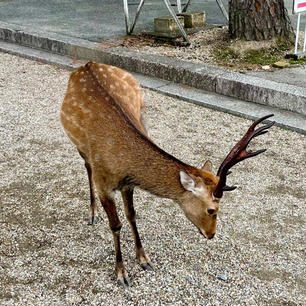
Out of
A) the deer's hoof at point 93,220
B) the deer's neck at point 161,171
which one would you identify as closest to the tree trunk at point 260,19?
the deer's hoof at point 93,220

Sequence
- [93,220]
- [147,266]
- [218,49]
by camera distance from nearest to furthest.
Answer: [147,266] < [93,220] < [218,49]

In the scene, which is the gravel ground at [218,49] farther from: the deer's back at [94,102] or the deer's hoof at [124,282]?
the deer's hoof at [124,282]

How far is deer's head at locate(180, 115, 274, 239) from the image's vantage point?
105 inches

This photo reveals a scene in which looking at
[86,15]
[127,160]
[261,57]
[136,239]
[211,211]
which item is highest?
[86,15]

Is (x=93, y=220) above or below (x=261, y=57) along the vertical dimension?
below

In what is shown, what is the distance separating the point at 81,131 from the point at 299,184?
6.95 feet

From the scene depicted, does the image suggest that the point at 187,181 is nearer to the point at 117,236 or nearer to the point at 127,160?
the point at 127,160

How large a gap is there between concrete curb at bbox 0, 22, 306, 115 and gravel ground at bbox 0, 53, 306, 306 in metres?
0.52

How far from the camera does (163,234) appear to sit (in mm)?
3682

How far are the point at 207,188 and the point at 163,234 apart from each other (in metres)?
1.03

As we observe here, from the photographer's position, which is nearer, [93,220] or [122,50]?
[93,220]

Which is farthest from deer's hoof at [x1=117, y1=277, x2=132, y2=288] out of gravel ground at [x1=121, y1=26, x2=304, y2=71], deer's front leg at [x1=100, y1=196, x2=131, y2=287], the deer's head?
gravel ground at [x1=121, y1=26, x2=304, y2=71]

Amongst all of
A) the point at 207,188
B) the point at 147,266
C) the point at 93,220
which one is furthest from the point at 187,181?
the point at 93,220

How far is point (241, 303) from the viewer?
3.04m
